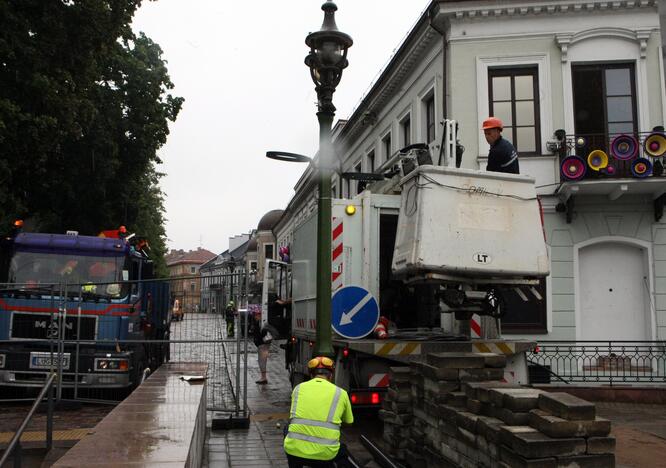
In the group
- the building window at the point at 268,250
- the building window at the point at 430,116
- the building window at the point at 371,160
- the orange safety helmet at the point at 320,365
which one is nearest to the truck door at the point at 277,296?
the building window at the point at 430,116

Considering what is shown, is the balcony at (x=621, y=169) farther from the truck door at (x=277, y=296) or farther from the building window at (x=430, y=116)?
the truck door at (x=277, y=296)

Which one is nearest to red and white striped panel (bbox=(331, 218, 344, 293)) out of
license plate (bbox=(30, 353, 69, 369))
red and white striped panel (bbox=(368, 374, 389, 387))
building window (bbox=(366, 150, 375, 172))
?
red and white striped panel (bbox=(368, 374, 389, 387))

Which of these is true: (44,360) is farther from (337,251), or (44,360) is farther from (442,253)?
(442,253)

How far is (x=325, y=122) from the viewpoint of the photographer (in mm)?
7152

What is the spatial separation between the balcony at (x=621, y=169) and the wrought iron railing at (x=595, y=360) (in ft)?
9.96

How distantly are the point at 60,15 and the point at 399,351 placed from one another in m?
11.8

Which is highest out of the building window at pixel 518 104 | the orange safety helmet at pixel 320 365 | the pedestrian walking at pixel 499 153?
the building window at pixel 518 104

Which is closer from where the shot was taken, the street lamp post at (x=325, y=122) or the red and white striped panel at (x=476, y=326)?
the street lamp post at (x=325, y=122)

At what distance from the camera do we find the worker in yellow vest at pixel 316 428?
482 centimetres

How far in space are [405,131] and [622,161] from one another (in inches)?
312

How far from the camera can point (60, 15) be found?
593 inches

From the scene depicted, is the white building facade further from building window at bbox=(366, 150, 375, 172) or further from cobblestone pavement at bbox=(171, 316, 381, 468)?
building window at bbox=(366, 150, 375, 172)

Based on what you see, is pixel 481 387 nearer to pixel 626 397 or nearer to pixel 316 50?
pixel 316 50

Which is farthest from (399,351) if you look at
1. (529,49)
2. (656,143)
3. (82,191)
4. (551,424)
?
(82,191)
